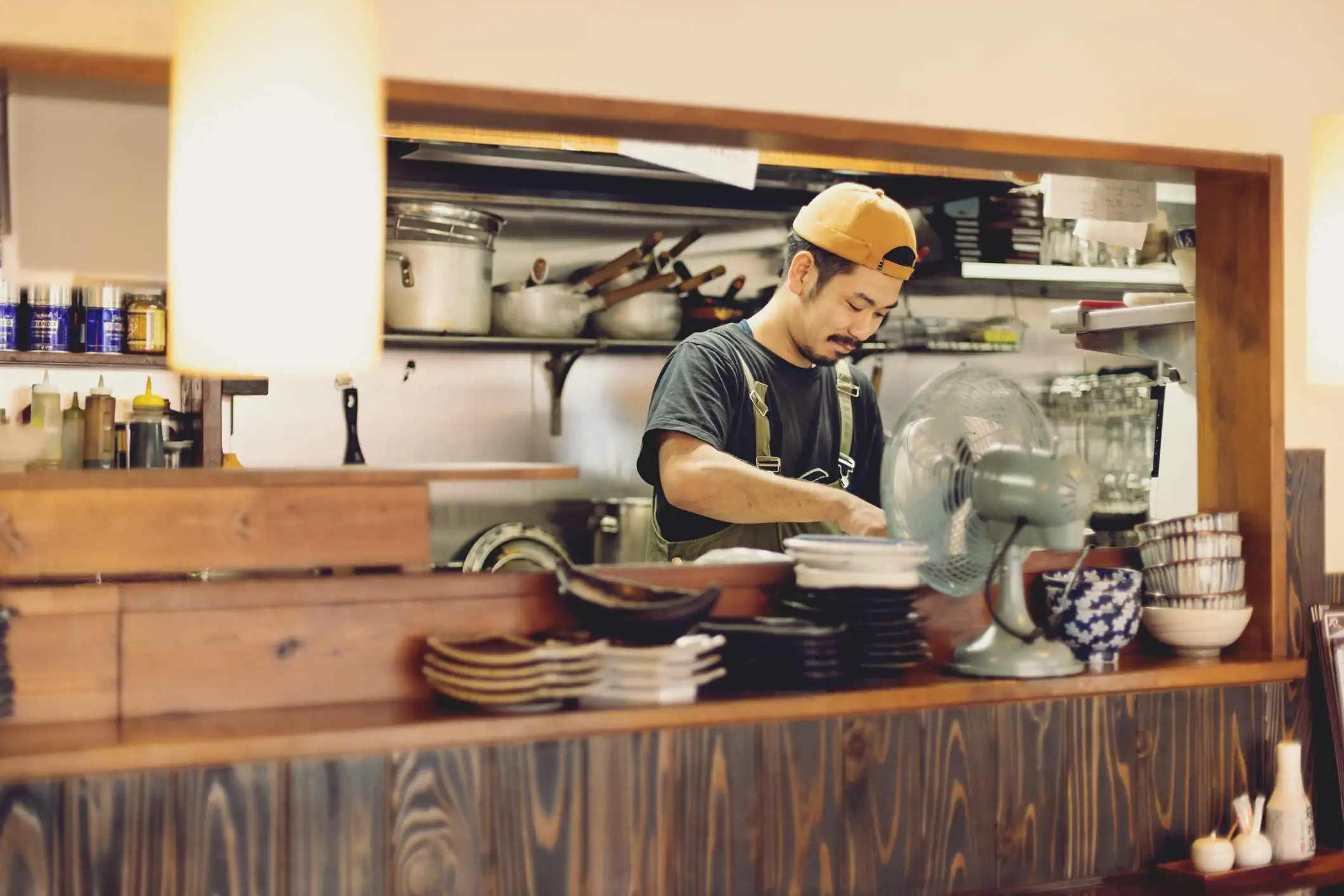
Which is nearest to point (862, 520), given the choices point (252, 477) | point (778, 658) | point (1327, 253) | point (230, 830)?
point (778, 658)

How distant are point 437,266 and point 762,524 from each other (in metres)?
1.63

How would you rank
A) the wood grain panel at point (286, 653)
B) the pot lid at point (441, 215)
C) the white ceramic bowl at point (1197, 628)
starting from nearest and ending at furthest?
the wood grain panel at point (286, 653), the white ceramic bowl at point (1197, 628), the pot lid at point (441, 215)

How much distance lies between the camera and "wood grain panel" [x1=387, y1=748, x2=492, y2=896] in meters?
1.92

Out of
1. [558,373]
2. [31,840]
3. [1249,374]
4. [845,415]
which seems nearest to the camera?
[31,840]

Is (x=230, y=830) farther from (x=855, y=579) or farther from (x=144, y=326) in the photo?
(x=144, y=326)

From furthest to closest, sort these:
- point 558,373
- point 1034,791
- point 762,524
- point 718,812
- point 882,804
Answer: point 558,373
point 762,524
point 1034,791
point 882,804
point 718,812

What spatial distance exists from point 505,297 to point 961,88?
86.5 inches

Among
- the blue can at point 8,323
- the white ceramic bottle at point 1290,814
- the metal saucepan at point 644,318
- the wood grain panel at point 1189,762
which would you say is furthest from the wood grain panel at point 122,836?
the blue can at point 8,323

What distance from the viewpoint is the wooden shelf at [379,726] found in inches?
69.4

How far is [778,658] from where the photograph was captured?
7.15ft

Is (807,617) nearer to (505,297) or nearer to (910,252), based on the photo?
(910,252)

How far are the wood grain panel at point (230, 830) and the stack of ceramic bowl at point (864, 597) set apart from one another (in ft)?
2.97

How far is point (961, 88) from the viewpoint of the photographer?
2482 millimetres

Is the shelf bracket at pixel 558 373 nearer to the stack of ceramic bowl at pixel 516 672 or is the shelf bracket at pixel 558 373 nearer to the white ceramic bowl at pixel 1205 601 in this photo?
the white ceramic bowl at pixel 1205 601
